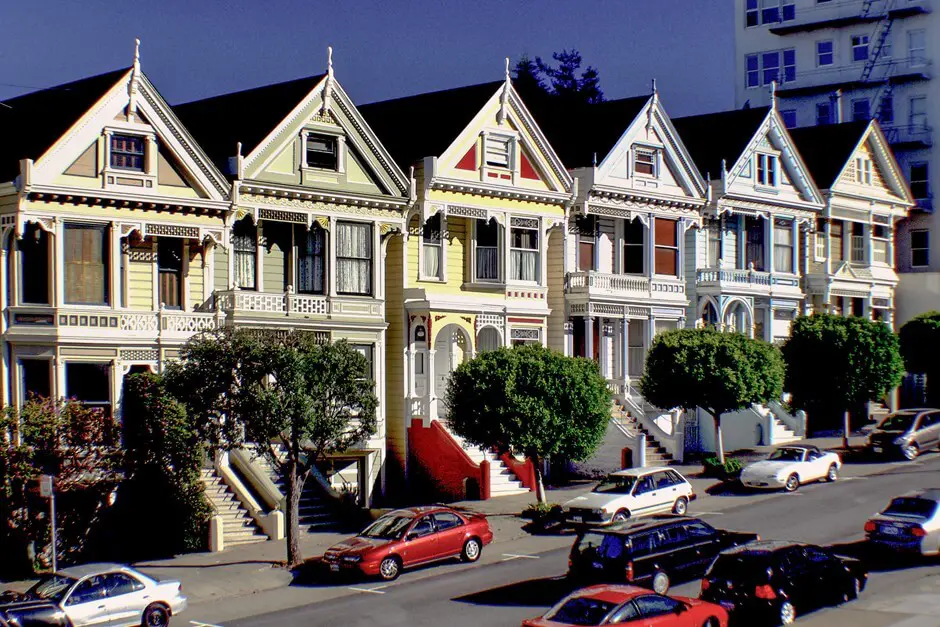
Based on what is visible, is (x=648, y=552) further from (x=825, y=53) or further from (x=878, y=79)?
(x=825, y=53)

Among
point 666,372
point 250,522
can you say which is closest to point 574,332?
Answer: point 666,372

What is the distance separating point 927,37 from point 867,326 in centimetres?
2112

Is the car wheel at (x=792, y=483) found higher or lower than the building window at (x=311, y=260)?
lower

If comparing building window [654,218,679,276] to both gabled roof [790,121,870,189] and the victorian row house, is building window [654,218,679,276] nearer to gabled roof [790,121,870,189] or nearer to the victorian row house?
the victorian row house

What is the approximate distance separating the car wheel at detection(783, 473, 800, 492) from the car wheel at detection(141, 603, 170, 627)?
2127cm

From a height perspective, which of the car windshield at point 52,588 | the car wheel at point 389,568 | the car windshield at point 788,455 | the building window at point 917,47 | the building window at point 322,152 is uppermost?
the building window at point 917,47

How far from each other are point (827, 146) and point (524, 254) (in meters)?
19.8

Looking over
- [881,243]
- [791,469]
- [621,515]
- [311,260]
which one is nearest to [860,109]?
[881,243]

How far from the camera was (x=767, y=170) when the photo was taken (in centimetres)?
5600

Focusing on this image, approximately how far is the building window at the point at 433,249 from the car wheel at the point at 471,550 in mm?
13242

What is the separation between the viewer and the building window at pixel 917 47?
65.7 meters

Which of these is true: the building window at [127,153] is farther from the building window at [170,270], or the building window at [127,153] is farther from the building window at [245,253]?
the building window at [245,253]

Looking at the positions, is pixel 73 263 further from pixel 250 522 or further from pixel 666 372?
pixel 666 372

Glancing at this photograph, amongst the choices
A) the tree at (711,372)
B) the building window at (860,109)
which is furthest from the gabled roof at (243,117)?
the building window at (860,109)
